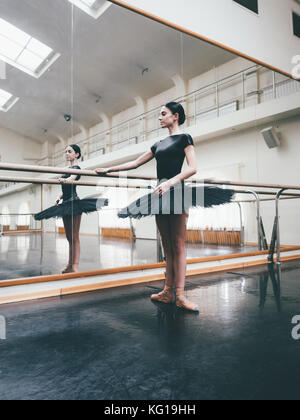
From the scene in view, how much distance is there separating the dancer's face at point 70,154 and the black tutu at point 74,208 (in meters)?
0.30

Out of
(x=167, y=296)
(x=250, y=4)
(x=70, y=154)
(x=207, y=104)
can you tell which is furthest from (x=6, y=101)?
(x=250, y=4)

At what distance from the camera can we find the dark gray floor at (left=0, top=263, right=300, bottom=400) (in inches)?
29.9

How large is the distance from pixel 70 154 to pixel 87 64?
2.68ft

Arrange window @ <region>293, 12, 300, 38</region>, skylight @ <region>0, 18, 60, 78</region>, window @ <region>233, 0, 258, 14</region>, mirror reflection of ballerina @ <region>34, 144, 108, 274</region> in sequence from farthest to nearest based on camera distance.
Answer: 1. window @ <region>293, 12, 300, 38</region>
2. window @ <region>233, 0, 258, 14</region>
3. mirror reflection of ballerina @ <region>34, 144, 108, 274</region>
4. skylight @ <region>0, 18, 60, 78</region>

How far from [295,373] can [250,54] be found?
349 cm

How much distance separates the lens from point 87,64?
2398mm

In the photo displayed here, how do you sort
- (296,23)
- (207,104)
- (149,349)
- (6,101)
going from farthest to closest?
(296,23), (207,104), (6,101), (149,349)

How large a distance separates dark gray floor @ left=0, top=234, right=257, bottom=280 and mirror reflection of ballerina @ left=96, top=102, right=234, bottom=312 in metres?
0.78

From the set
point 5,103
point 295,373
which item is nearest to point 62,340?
point 295,373

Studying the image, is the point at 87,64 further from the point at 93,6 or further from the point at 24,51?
the point at 24,51

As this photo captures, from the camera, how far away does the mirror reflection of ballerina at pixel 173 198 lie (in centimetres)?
144

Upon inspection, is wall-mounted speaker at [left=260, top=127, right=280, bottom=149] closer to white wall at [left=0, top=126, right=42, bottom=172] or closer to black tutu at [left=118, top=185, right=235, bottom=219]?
black tutu at [left=118, top=185, right=235, bottom=219]

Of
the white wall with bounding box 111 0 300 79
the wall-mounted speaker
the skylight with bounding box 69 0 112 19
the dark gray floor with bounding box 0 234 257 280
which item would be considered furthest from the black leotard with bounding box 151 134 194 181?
the wall-mounted speaker
